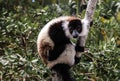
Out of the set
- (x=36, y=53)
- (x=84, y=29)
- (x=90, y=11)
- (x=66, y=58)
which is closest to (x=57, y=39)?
(x=66, y=58)

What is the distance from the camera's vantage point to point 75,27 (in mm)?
4859

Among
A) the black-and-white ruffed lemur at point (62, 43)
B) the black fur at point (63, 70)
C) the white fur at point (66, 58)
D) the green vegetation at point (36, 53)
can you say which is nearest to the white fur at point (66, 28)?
the black-and-white ruffed lemur at point (62, 43)

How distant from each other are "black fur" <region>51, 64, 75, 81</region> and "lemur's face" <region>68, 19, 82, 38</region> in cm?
46

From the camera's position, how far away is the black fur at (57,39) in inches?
185

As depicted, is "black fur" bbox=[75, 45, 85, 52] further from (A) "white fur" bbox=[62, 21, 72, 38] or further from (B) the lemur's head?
(A) "white fur" bbox=[62, 21, 72, 38]

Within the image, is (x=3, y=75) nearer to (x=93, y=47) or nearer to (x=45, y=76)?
(x=45, y=76)

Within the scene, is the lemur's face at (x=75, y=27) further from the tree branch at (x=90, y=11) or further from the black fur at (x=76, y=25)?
the tree branch at (x=90, y=11)

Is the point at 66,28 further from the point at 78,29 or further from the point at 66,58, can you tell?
the point at 66,58

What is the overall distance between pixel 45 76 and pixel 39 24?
1382 millimetres

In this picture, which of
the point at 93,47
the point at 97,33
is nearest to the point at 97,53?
the point at 93,47

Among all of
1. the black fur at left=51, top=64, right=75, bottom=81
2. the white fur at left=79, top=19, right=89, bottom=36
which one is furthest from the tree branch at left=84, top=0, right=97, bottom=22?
the black fur at left=51, top=64, right=75, bottom=81

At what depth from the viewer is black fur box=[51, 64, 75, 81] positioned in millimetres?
4609

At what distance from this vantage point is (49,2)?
8719mm

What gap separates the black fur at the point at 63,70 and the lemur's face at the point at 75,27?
46 cm
